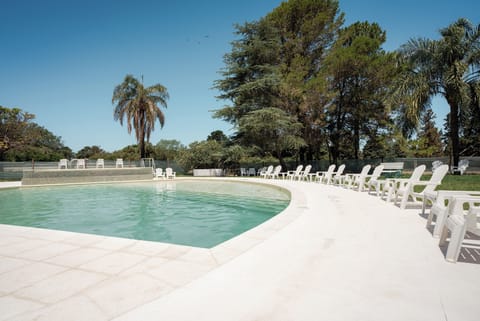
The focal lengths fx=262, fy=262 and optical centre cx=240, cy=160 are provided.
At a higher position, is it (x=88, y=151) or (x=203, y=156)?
(x=88, y=151)

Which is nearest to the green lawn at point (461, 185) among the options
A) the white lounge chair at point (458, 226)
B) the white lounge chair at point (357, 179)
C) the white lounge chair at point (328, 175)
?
the white lounge chair at point (357, 179)

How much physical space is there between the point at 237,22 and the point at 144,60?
339 inches

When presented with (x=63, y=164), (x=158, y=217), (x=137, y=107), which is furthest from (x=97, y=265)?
(x=137, y=107)

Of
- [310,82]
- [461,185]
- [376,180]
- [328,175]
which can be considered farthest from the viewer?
[310,82]

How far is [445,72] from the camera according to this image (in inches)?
590

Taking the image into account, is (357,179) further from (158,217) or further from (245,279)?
(245,279)

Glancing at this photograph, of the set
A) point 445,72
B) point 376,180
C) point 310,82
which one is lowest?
point 376,180

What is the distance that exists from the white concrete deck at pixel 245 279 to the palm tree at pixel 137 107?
2043cm

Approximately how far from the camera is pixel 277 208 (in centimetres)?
793

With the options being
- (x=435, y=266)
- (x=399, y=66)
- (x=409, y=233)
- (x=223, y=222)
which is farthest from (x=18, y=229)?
(x=399, y=66)

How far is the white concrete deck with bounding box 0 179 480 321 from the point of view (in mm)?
1764

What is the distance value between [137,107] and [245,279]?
75.1 feet

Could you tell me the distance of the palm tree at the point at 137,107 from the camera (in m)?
22.7

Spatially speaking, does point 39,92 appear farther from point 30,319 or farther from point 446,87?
point 446,87
